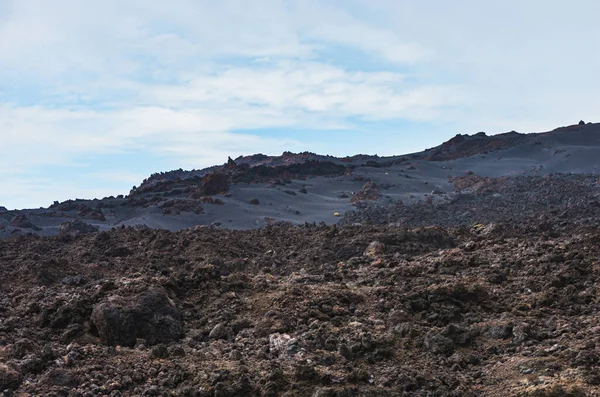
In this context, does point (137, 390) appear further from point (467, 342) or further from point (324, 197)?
point (324, 197)

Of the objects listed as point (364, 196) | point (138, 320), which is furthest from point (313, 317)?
point (364, 196)

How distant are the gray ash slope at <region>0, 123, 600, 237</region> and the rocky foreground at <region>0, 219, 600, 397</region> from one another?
920 cm

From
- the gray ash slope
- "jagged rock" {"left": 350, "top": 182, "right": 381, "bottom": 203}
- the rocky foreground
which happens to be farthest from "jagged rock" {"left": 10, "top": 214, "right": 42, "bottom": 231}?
the rocky foreground

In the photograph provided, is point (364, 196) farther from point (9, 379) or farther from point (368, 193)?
point (9, 379)

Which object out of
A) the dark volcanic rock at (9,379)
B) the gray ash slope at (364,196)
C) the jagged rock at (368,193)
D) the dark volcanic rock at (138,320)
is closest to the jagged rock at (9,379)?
the dark volcanic rock at (9,379)

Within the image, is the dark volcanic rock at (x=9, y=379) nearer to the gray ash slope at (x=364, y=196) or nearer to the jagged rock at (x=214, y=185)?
the gray ash slope at (x=364, y=196)

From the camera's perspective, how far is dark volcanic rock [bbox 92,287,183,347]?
6309 millimetres

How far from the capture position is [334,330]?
20.6ft

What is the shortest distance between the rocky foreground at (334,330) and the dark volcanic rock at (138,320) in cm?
1

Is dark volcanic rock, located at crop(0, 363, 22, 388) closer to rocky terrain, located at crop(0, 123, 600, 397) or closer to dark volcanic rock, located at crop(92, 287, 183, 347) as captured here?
rocky terrain, located at crop(0, 123, 600, 397)

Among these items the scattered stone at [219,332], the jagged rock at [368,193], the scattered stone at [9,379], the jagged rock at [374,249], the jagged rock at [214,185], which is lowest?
the scattered stone at [219,332]

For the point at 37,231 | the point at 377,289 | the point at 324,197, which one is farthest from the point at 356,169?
the point at 377,289

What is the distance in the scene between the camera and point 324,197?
28.9m

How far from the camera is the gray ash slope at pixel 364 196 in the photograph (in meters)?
22.9
